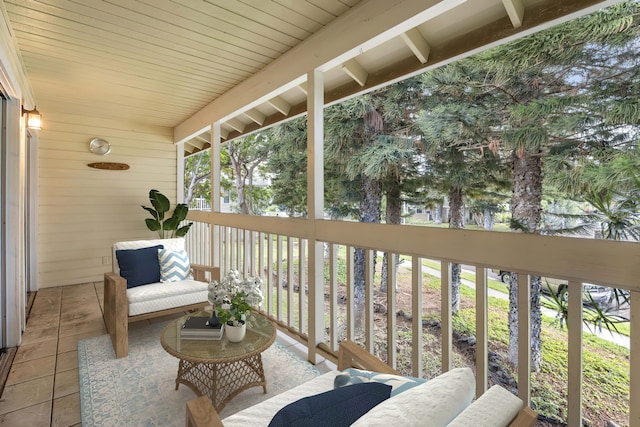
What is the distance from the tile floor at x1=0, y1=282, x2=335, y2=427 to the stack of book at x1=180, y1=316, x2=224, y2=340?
73 cm


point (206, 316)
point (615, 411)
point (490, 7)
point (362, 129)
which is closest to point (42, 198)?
point (206, 316)

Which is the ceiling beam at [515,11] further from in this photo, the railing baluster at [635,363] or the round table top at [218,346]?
the round table top at [218,346]

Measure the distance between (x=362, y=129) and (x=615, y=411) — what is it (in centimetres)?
472

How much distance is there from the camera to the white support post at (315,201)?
2.53 metres

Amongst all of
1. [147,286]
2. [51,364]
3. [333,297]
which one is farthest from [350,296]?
[51,364]

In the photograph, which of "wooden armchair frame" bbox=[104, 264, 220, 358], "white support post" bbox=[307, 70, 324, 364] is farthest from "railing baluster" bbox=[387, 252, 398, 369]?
"wooden armchair frame" bbox=[104, 264, 220, 358]

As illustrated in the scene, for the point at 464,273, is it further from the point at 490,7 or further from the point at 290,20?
the point at 290,20

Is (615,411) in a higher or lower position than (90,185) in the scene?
lower

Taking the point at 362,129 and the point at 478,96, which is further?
the point at 362,129

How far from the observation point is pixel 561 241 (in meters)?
1.32

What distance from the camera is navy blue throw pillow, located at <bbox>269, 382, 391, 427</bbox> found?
77cm

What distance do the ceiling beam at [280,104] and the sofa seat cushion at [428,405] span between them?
352cm

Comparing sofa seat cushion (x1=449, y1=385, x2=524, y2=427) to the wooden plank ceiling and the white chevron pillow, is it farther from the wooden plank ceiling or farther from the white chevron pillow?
the white chevron pillow

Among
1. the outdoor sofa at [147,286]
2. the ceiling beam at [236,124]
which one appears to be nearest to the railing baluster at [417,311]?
the outdoor sofa at [147,286]
